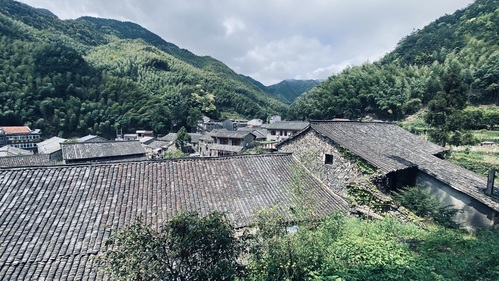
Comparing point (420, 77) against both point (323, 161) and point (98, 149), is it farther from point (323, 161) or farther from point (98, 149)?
point (98, 149)

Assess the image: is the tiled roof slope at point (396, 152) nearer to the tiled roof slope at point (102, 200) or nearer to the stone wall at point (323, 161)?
the stone wall at point (323, 161)

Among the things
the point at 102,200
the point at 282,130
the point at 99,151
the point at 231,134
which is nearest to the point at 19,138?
the point at 99,151

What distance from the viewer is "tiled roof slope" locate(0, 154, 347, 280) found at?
630 centimetres

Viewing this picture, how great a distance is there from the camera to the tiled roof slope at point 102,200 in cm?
630

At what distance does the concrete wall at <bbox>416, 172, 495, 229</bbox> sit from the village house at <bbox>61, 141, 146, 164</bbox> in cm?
2707

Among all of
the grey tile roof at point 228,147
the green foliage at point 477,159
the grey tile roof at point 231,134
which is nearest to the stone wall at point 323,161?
the green foliage at point 477,159

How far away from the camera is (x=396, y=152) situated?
42.6 feet

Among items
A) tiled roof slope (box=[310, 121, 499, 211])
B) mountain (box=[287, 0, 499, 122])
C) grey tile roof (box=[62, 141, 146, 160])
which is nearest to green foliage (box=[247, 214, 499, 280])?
tiled roof slope (box=[310, 121, 499, 211])

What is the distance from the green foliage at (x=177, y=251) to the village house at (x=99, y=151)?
25465mm

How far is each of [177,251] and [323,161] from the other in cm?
933

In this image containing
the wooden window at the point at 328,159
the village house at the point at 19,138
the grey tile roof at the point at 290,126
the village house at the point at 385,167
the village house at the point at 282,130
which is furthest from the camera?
the village house at the point at 19,138

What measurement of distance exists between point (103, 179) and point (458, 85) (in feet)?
79.2

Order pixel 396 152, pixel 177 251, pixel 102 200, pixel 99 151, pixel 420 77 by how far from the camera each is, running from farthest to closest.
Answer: pixel 420 77
pixel 99 151
pixel 396 152
pixel 102 200
pixel 177 251

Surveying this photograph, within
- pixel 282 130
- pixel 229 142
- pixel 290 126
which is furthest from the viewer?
pixel 282 130
